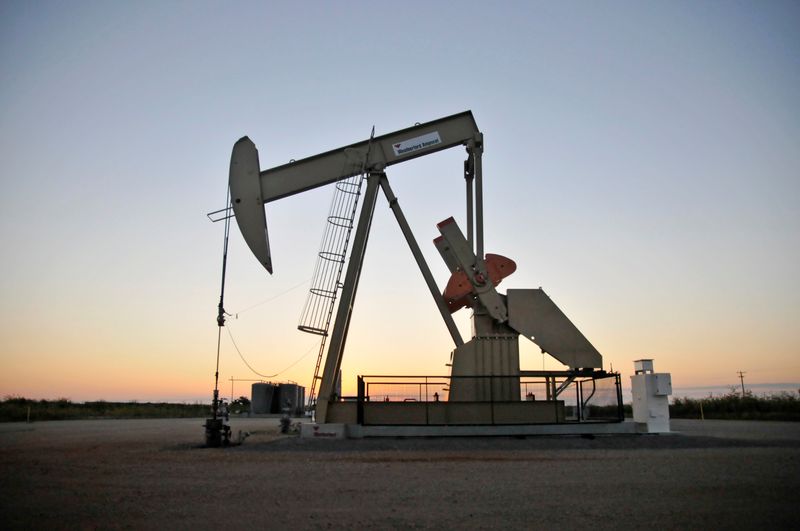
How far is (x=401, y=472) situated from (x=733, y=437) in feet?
26.2

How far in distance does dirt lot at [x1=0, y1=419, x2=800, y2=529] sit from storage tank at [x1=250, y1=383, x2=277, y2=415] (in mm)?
20595

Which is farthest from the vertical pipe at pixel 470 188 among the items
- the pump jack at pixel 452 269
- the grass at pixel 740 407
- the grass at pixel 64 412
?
the grass at pixel 64 412

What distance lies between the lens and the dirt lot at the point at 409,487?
187 inches

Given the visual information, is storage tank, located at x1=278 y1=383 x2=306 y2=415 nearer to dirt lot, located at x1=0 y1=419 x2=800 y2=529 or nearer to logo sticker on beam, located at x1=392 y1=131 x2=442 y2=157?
logo sticker on beam, located at x1=392 y1=131 x2=442 y2=157

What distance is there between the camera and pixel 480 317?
43.7 feet

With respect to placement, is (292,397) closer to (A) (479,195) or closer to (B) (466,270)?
(B) (466,270)

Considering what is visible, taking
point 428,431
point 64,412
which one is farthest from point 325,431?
point 64,412

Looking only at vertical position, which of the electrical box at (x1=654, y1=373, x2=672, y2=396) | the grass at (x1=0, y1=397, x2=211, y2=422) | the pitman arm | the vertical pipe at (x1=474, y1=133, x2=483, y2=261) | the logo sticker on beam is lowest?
the grass at (x1=0, y1=397, x2=211, y2=422)

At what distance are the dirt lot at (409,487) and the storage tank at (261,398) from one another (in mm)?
20595

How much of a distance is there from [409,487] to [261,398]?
26.0m

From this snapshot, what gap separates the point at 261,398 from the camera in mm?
30938

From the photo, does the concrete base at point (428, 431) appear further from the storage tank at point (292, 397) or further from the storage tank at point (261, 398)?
the storage tank at point (261, 398)

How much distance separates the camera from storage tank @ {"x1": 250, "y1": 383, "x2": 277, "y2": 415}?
1213 inches

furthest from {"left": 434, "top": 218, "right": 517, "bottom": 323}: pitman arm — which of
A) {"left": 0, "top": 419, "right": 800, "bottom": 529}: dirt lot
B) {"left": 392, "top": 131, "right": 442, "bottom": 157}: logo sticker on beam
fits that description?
{"left": 0, "top": 419, "right": 800, "bottom": 529}: dirt lot
